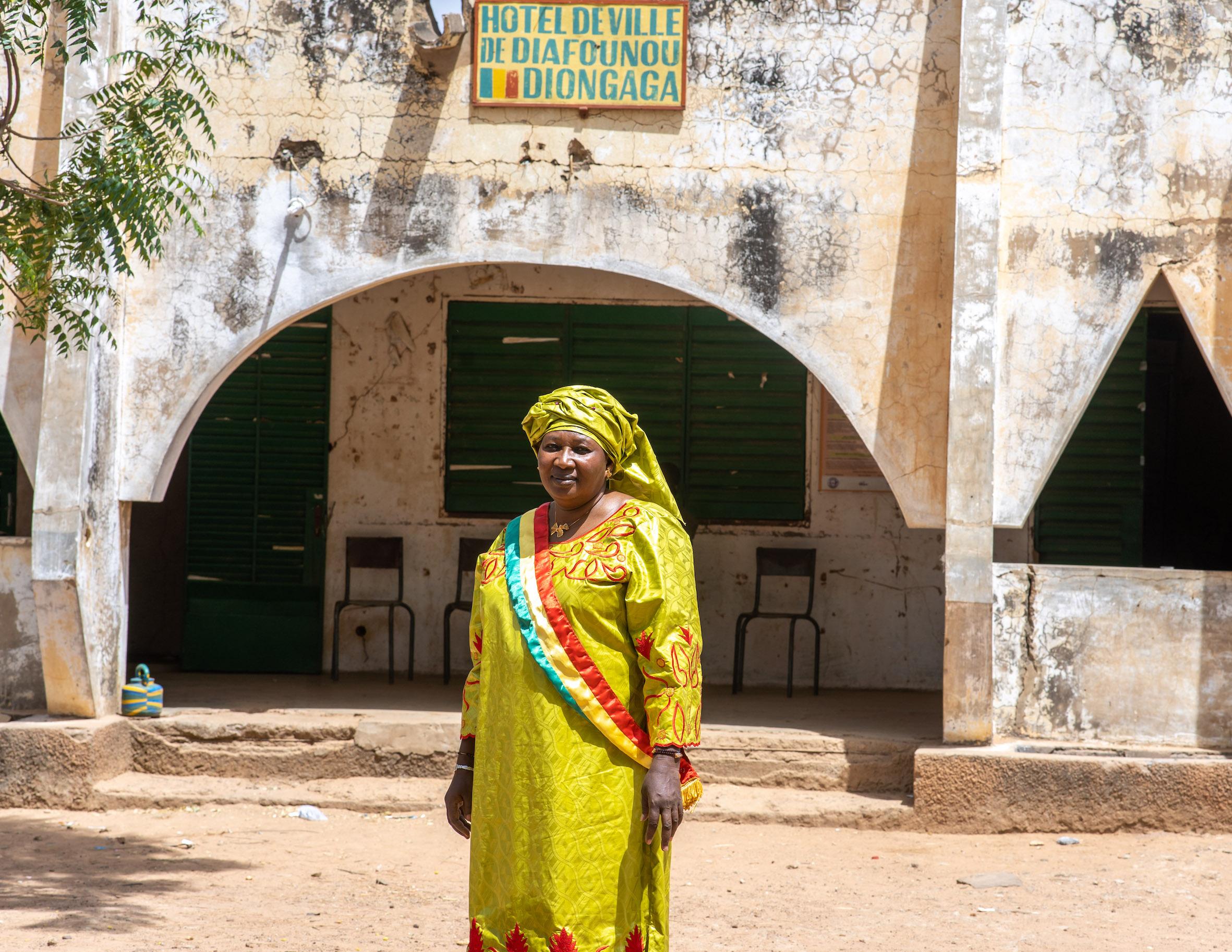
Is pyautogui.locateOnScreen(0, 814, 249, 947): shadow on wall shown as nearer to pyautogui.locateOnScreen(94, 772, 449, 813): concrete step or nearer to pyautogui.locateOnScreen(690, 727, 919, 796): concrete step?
pyautogui.locateOnScreen(94, 772, 449, 813): concrete step

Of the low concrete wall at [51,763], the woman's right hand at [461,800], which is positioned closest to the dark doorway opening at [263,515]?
the low concrete wall at [51,763]

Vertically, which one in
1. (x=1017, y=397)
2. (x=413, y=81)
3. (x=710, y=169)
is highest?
(x=413, y=81)

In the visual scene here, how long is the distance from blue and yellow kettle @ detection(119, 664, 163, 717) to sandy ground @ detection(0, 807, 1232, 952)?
497 mm

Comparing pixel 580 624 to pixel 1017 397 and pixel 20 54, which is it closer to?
pixel 1017 397

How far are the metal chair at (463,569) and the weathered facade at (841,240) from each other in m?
2.03

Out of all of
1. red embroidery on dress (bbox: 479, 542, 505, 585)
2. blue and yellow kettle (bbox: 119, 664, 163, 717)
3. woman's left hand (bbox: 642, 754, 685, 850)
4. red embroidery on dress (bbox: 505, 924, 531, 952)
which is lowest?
red embroidery on dress (bbox: 505, 924, 531, 952)

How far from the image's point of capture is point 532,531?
10.5 feet

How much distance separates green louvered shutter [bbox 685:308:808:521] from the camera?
7891 millimetres

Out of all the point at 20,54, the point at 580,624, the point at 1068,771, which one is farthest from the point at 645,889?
the point at 20,54

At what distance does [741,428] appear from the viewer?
7.89 metres

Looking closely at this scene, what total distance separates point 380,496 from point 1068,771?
4321mm

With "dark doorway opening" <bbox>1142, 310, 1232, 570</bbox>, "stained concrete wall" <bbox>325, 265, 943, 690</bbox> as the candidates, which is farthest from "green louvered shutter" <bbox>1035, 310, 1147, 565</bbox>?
"stained concrete wall" <bbox>325, 265, 943, 690</bbox>

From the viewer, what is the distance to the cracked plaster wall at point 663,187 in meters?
5.98

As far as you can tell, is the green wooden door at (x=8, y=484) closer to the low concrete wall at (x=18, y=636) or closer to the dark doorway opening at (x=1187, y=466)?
the low concrete wall at (x=18, y=636)
